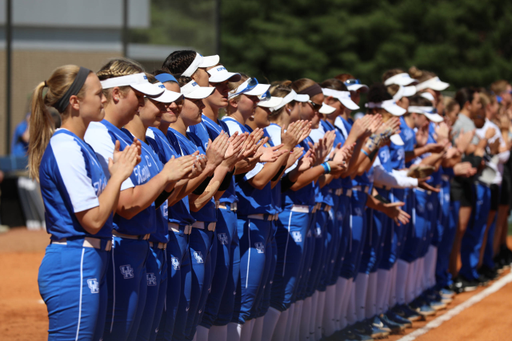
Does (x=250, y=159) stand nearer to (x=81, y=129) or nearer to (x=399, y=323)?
(x=81, y=129)

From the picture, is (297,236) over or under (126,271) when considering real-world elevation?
under

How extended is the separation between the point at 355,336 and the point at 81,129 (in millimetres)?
4045

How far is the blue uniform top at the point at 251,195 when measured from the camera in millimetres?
5066

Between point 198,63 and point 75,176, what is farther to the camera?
point 198,63

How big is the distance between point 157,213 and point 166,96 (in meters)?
0.65

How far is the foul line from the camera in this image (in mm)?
7051

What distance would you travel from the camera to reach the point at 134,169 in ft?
12.0

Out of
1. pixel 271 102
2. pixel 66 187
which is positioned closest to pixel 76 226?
pixel 66 187

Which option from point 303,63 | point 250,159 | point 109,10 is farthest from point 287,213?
point 303,63

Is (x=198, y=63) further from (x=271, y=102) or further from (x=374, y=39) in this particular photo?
(x=374, y=39)

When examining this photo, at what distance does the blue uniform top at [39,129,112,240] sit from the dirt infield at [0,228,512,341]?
356 centimetres

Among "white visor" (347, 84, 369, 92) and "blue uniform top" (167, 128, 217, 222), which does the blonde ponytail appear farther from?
"white visor" (347, 84, 369, 92)

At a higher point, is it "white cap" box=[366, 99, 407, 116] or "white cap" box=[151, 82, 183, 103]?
"white cap" box=[151, 82, 183, 103]

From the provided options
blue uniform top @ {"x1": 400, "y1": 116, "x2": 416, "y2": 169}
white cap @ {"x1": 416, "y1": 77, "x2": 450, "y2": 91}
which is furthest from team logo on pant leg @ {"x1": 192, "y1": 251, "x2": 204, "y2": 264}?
white cap @ {"x1": 416, "y1": 77, "x2": 450, "y2": 91}
